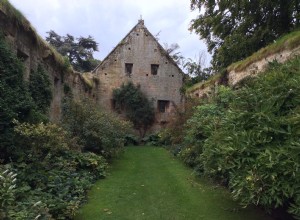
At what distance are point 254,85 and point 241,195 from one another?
240 centimetres

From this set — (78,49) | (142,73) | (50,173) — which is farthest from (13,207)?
(78,49)

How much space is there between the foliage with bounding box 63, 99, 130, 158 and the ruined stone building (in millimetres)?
12379

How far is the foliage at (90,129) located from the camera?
13125 millimetres

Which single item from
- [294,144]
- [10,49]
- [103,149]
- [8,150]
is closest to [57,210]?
[8,150]

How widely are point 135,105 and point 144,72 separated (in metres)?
2.70

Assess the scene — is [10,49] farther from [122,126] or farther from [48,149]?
[122,126]

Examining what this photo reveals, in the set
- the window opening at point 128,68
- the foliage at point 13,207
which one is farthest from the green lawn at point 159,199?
the window opening at point 128,68

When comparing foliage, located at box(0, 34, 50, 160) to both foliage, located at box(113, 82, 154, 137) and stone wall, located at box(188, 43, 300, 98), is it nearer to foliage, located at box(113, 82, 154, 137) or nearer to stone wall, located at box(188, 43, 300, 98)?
stone wall, located at box(188, 43, 300, 98)

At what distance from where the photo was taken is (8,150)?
8.91 meters

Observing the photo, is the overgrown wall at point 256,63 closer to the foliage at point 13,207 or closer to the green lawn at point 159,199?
the green lawn at point 159,199

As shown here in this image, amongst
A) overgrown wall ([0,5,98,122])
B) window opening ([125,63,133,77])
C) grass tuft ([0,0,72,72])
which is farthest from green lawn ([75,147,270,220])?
window opening ([125,63,133,77])

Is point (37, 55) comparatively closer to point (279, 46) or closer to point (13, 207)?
point (13, 207)

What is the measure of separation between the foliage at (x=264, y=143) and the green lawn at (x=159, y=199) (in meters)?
1.10

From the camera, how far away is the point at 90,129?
43.7ft
